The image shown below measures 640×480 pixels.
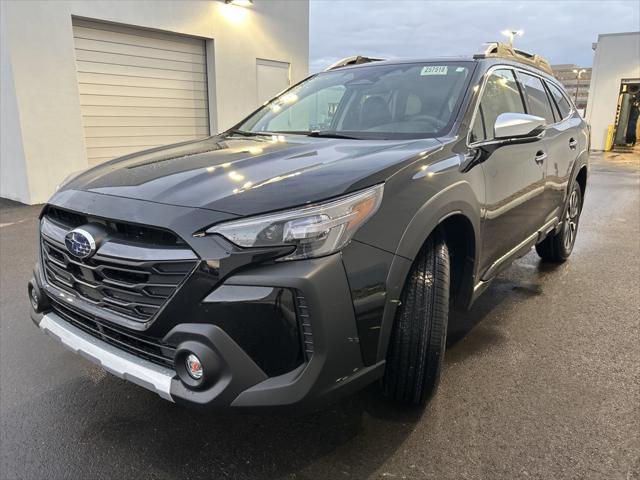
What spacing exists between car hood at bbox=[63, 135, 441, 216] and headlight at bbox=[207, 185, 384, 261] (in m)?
0.04

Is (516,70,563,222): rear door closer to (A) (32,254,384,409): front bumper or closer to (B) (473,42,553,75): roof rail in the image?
(B) (473,42,553,75): roof rail

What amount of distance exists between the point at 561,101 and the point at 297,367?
394 cm

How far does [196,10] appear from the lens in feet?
32.1

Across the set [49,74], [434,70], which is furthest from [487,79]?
[49,74]

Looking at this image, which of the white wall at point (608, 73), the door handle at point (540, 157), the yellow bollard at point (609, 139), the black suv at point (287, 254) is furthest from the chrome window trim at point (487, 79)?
the yellow bollard at point (609, 139)

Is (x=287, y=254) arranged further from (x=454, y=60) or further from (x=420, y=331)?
(x=454, y=60)

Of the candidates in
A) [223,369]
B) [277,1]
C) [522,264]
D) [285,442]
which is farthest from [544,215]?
[277,1]

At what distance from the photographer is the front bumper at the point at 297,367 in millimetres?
1671

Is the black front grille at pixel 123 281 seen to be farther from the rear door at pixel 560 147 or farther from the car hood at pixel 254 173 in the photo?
the rear door at pixel 560 147

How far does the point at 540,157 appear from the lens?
11.4 ft

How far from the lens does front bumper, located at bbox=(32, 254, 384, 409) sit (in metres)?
1.67

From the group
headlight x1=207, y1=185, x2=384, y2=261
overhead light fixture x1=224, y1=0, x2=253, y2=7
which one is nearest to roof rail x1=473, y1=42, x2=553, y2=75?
headlight x1=207, y1=185, x2=384, y2=261

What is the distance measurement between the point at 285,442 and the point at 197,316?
0.86 m

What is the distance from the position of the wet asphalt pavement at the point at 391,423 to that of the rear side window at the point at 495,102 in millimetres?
1300
